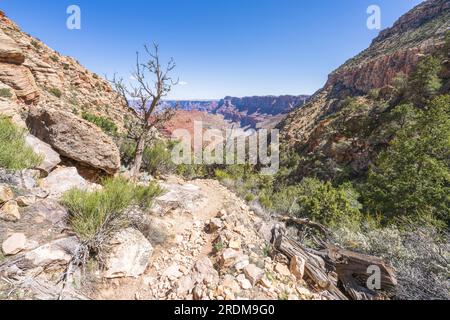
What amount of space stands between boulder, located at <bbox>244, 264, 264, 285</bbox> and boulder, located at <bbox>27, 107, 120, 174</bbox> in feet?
13.8

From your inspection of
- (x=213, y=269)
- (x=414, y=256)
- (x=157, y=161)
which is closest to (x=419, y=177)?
(x=414, y=256)

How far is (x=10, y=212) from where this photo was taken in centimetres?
264

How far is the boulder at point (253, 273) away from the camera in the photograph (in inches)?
106

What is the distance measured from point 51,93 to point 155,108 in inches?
552

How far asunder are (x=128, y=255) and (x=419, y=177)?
958 cm

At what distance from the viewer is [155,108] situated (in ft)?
24.3

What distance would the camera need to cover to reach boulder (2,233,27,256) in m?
2.27

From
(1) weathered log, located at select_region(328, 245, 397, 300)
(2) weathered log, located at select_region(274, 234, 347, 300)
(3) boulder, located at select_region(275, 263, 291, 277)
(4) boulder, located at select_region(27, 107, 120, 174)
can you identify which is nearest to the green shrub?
(4) boulder, located at select_region(27, 107, 120, 174)

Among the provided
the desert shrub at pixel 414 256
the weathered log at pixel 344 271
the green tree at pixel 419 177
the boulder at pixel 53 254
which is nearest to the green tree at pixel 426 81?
the green tree at pixel 419 177

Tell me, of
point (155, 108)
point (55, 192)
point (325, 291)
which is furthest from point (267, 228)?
point (155, 108)

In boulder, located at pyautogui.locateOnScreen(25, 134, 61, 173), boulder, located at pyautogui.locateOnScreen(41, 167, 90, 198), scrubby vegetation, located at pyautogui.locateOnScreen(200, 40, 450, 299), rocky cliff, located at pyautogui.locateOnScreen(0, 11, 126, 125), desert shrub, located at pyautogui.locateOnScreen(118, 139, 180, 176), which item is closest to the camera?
scrubby vegetation, located at pyautogui.locateOnScreen(200, 40, 450, 299)

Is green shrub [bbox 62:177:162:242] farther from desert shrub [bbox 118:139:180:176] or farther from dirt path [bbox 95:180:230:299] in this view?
desert shrub [bbox 118:139:180:176]

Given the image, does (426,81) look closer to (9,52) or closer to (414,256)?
(414,256)

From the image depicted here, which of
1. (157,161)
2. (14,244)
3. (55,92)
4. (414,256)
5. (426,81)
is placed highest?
(426,81)
